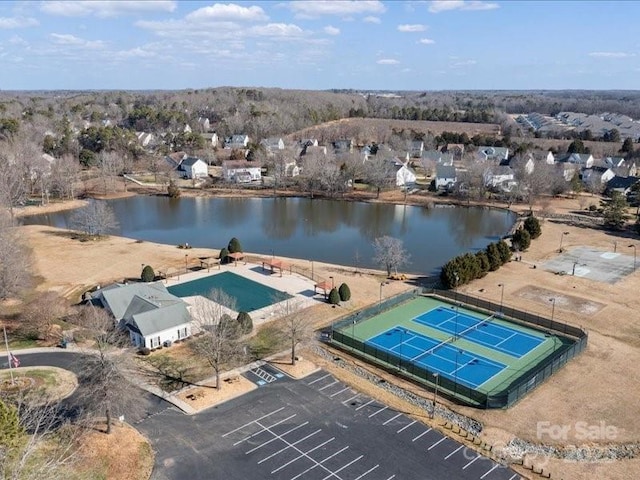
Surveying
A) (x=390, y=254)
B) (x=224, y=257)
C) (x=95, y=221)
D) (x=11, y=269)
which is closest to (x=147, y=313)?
(x=11, y=269)

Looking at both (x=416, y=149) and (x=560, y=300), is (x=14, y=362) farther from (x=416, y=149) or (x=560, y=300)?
(x=416, y=149)

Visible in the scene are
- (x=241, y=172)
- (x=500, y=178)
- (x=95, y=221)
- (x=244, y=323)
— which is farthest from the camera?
(x=241, y=172)

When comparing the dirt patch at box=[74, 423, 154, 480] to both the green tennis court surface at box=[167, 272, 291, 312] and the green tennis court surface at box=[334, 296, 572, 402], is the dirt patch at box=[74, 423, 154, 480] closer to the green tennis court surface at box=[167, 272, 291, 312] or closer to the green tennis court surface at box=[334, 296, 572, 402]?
the green tennis court surface at box=[334, 296, 572, 402]

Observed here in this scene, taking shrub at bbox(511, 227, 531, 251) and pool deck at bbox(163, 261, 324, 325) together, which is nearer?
pool deck at bbox(163, 261, 324, 325)

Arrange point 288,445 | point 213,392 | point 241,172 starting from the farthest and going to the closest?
1. point 241,172
2. point 213,392
3. point 288,445

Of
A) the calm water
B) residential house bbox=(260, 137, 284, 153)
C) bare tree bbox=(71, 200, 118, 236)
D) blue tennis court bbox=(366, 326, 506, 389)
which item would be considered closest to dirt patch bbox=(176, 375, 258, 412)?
blue tennis court bbox=(366, 326, 506, 389)

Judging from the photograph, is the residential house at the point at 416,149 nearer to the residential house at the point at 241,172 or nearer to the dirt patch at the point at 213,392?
the residential house at the point at 241,172

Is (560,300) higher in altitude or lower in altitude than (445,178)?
lower
